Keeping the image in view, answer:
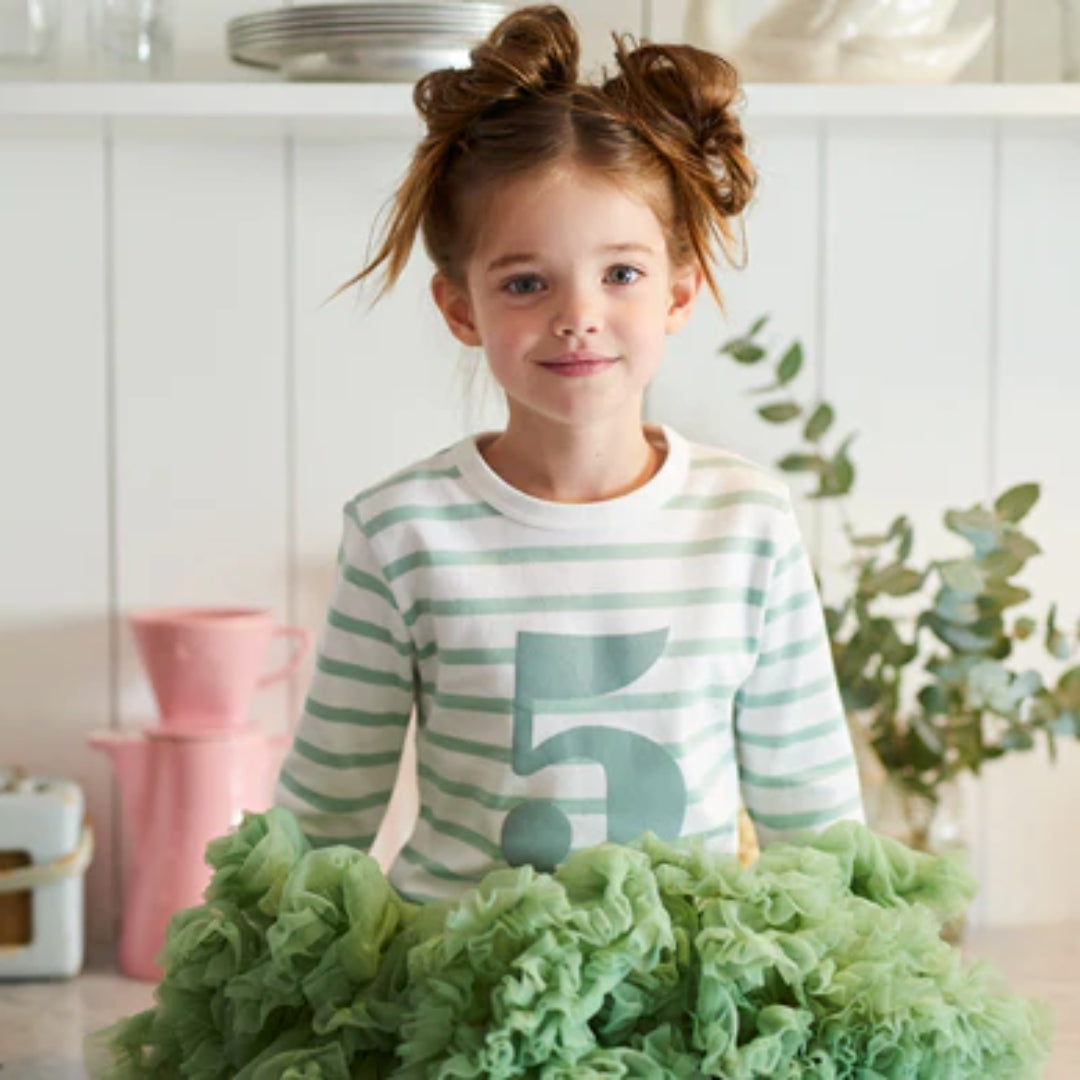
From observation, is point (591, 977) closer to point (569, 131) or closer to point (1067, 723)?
point (569, 131)

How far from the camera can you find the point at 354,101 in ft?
5.25

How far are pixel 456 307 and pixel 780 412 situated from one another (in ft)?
1.89

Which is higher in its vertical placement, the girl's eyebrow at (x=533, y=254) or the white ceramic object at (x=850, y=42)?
the white ceramic object at (x=850, y=42)

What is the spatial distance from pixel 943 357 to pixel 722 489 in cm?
67

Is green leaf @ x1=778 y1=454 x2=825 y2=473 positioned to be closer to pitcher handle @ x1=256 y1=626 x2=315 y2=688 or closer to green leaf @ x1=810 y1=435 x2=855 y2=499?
green leaf @ x1=810 y1=435 x2=855 y2=499

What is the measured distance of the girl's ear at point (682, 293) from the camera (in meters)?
1.27

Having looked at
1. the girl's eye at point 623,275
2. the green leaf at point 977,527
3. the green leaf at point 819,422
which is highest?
the girl's eye at point 623,275

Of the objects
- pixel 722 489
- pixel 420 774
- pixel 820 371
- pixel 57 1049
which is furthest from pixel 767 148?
pixel 57 1049

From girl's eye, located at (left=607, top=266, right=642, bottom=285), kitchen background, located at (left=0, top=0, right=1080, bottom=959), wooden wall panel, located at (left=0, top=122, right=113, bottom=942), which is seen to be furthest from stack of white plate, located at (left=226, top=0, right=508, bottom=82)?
girl's eye, located at (left=607, top=266, right=642, bottom=285)

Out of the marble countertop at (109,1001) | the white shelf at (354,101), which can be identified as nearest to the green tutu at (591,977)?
the marble countertop at (109,1001)

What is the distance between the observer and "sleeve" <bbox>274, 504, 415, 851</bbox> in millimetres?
1276

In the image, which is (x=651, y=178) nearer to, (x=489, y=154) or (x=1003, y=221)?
(x=489, y=154)

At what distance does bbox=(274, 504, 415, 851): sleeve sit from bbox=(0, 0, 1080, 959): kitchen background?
527 millimetres

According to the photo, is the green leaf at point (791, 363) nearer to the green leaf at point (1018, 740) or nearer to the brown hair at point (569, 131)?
the green leaf at point (1018, 740)
